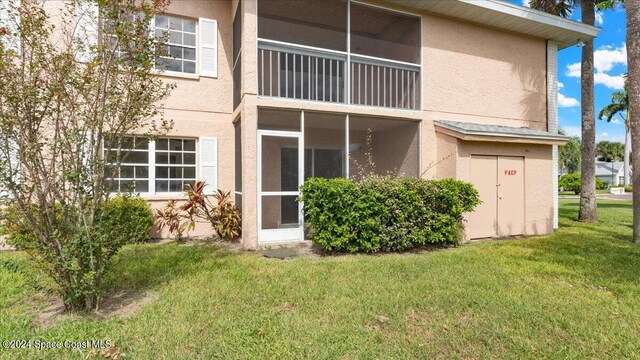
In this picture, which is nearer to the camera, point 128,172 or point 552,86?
point 128,172

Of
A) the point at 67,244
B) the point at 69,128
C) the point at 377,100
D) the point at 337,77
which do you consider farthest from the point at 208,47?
the point at 67,244

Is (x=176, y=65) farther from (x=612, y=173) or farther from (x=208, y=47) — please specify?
(x=612, y=173)

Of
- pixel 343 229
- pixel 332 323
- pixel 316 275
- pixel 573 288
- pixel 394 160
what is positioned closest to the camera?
pixel 332 323

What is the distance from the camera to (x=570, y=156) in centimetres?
4647

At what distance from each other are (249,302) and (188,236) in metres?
4.98

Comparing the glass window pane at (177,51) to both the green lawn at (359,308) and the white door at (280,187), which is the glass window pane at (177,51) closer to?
the white door at (280,187)

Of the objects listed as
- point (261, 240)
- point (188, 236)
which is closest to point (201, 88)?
point (188, 236)

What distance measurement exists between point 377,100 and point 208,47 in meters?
5.03

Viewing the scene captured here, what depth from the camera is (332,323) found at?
3.54 meters

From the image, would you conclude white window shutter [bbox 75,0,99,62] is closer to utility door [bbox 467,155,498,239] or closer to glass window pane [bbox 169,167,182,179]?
glass window pane [bbox 169,167,182,179]

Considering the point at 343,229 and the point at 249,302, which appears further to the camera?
the point at 343,229

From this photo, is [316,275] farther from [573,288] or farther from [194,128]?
[194,128]

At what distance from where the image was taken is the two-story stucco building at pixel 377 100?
8.08m

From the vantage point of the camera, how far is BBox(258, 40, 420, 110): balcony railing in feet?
25.3
